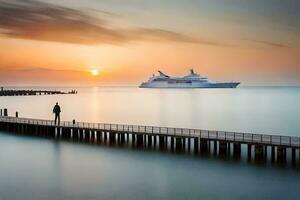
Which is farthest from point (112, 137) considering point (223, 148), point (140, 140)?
point (223, 148)

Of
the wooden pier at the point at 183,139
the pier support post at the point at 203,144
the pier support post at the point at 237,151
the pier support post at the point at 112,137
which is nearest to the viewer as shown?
the wooden pier at the point at 183,139

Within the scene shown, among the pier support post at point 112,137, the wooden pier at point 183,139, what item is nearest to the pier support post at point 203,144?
the wooden pier at point 183,139

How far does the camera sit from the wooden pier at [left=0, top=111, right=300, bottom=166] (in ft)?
103

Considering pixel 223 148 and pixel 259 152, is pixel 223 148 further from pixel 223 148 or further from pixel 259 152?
pixel 259 152

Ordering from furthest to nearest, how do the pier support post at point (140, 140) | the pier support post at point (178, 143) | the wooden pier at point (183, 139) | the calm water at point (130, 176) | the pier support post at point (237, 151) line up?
1. the pier support post at point (140, 140)
2. the pier support post at point (178, 143)
3. the pier support post at point (237, 151)
4. the wooden pier at point (183, 139)
5. the calm water at point (130, 176)

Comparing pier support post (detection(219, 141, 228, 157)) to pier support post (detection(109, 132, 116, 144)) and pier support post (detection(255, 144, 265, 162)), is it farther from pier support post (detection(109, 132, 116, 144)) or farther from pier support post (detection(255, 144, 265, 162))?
pier support post (detection(109, 132, 116, 144))

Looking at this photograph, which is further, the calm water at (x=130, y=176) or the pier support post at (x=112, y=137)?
the pier support post at (x=112, y=137)

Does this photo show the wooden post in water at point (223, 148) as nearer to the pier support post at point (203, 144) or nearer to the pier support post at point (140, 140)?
the pier support post at point (203, 144)

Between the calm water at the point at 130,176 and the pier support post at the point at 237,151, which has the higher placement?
the pier support post at the point at 237,151

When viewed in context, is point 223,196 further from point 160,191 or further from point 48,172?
point 48,172

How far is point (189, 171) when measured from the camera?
29.2 meters

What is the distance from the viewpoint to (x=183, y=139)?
3678 centimetres

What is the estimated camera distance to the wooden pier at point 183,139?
3153 cm

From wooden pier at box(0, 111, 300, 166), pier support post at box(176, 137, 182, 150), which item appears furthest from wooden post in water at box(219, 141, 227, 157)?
pier support post at box(176, 137, 182, 150)
